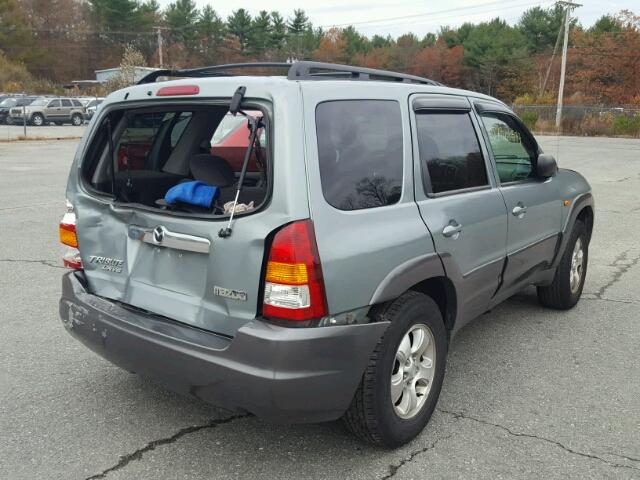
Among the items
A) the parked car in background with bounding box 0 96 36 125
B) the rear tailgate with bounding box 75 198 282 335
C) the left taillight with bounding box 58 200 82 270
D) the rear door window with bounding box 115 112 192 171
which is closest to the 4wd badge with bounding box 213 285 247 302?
the rear tailgate with bounding box 75 198 282 335

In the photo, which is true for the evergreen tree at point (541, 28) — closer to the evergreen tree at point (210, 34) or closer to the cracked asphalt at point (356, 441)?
the evergreen tree at point (210, 34)

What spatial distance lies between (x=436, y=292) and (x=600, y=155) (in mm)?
22164

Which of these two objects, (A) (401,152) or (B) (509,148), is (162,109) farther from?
(B) (509,148)

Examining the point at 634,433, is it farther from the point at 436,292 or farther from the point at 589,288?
the point at 589,288

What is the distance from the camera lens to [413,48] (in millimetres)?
92188

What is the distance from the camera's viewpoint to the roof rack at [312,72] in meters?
2.85

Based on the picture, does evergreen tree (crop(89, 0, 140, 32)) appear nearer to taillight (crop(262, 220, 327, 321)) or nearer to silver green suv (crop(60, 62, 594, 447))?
silver green suv (crop(60, 62, 594, 447))

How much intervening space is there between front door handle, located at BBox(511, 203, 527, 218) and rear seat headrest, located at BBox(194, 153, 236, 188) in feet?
6.21

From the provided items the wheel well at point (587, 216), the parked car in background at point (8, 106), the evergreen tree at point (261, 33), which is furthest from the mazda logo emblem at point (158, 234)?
the evergreen tree at point (261, 33)

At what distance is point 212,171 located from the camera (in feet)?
10.3

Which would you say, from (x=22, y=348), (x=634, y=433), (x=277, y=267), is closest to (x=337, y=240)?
(x=277, y=267)

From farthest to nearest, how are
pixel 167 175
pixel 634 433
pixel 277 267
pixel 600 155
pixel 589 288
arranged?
1. pixel 600 155
2. pixel 589 288
3. pixel 167 175
4. pixel 634 433
5. pixel 277 267

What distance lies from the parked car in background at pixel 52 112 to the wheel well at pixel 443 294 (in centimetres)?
4024

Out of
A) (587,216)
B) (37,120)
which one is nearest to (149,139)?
(587,216)
